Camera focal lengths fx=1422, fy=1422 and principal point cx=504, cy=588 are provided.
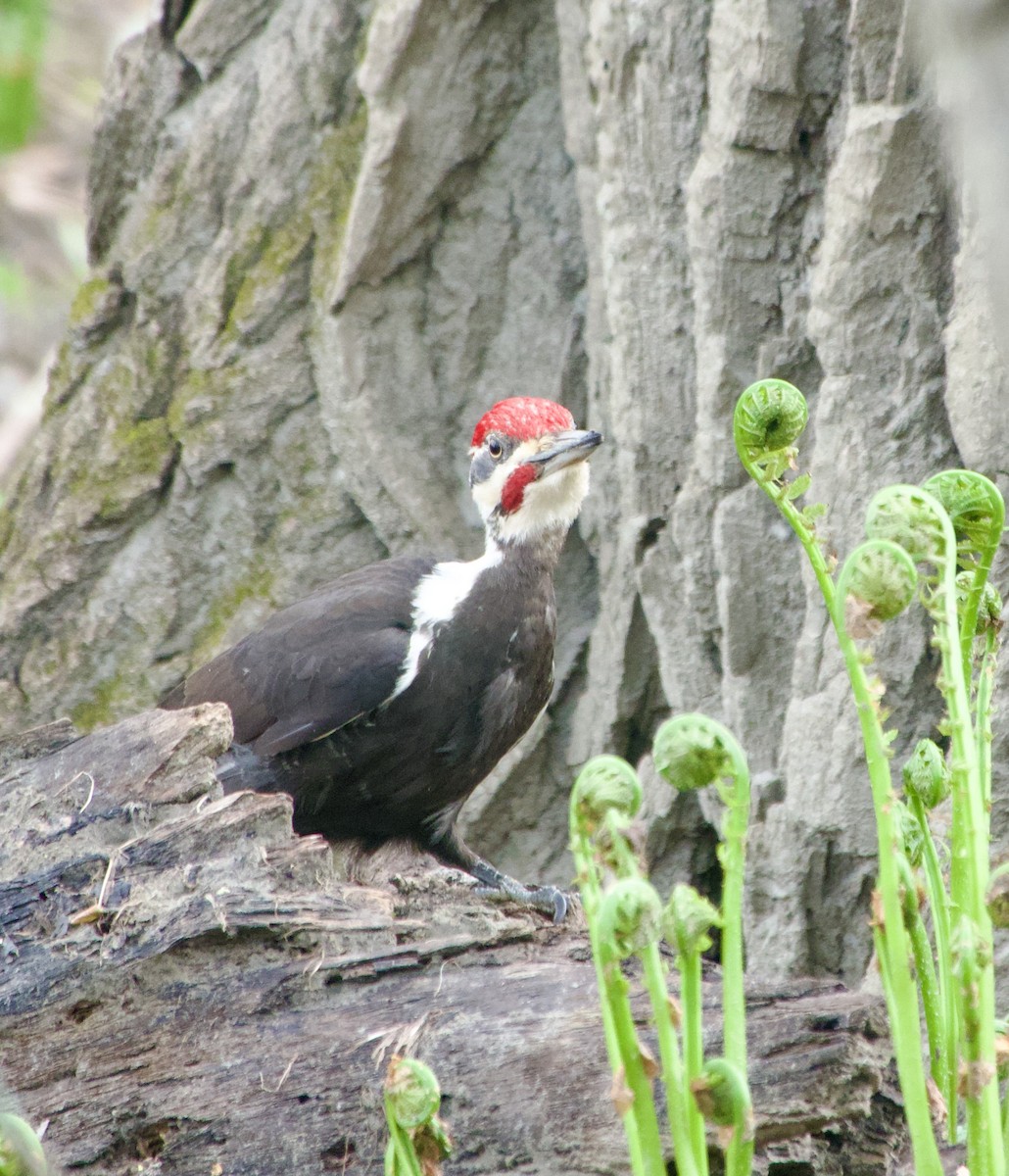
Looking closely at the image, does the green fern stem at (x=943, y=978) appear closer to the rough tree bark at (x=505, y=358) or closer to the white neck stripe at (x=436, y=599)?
the rough tree bark at (x=505, y=358)

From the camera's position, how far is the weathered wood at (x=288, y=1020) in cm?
211

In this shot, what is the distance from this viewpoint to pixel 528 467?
3.54 meters

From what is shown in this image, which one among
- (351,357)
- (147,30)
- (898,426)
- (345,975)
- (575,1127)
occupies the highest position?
(147,30)

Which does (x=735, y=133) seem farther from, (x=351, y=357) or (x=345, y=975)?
(x=345, y=975)

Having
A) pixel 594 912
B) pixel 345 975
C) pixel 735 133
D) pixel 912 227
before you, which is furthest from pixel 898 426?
pixel 594 912

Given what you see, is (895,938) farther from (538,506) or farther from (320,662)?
(538,506)

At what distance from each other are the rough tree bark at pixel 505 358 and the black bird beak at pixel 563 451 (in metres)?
0.28

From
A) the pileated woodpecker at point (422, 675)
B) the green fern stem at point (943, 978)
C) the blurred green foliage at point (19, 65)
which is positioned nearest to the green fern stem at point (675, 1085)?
the green fern stem at point (943, 978)

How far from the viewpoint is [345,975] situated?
7.66 feet

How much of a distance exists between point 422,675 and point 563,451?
0.64 m

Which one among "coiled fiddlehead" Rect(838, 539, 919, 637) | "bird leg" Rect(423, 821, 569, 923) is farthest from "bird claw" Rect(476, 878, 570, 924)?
"coiled fiddlehead" Rect(838, 539, 919, 637)

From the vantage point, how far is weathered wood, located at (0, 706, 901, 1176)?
2111 mm

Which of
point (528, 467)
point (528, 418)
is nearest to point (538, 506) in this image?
point (528, 467)

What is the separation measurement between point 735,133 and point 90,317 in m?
2.23
